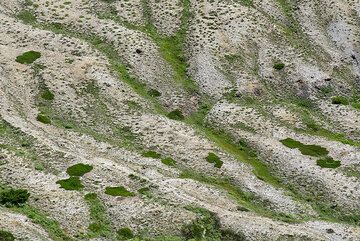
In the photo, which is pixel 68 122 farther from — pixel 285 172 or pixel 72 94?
pixel 285 172

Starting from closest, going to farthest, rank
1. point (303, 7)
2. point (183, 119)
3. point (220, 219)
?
1. point (220, 219)
2. point (183, 119)
3. point (303, 7)

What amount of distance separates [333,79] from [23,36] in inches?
2118

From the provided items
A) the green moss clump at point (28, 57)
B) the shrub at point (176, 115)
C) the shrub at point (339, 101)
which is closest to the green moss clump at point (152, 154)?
the shrub at point (176, 115)

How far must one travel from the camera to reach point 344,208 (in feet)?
235

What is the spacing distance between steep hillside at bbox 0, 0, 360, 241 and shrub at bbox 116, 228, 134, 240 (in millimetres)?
157

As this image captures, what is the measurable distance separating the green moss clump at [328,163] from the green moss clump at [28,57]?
48.2 metres

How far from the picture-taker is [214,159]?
78.9 meters

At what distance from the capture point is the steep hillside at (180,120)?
212 feet

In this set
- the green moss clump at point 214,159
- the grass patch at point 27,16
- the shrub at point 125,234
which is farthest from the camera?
the grass patch at point 27,16

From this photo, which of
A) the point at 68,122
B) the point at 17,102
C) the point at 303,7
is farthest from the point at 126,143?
the point at 303,7

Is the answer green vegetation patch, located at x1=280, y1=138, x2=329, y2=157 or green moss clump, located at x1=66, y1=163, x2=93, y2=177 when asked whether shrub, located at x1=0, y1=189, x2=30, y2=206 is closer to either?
green moss clump, located at x1=66, y1=163, x2=93, y2=177

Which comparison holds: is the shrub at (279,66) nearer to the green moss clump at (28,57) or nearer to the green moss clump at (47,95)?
the green moss clump at (47,95)

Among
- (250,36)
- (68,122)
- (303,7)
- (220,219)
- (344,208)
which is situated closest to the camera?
(220,219)

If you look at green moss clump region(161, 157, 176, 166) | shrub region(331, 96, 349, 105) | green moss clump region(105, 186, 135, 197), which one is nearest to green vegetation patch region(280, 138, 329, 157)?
shrub region(331, 96, 349, 105)
